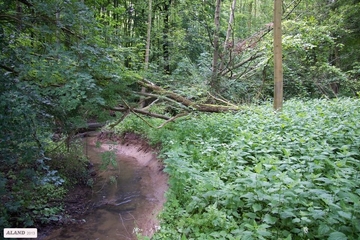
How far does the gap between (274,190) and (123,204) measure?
4282 millimetres

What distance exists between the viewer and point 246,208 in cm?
→ 308

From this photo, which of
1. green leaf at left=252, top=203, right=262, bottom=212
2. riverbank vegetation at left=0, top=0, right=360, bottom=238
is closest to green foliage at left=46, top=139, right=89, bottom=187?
riverbank vegetation at left=0, top=0, right=360, bottom=238

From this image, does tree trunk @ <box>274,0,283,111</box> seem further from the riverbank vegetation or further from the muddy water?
the muddy water

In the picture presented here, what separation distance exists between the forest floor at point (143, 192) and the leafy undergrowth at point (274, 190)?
917 millimetres

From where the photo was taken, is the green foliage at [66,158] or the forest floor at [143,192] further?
the green foliage at [66,158]

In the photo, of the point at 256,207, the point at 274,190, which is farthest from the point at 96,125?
the point at 274,190

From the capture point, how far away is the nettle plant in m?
2.39

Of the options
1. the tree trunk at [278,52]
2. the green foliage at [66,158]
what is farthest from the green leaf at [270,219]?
the green foliage at [66,158]

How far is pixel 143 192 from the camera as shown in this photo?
6.45 m

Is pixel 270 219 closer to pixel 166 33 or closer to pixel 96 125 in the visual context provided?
pixel 96 125

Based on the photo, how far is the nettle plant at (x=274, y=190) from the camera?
7.85 ft

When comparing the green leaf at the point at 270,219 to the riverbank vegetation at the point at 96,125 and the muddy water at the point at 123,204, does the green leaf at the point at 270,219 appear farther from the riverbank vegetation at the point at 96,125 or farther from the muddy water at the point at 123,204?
the muddy water at the point at 123,204

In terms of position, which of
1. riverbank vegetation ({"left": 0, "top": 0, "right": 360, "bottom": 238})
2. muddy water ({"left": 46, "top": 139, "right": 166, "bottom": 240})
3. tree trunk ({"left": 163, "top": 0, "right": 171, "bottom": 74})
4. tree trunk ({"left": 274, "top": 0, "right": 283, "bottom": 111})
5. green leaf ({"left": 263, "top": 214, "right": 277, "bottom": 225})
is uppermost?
tree trunk ({"left": 163, "top": 0, "right": 171, "bottom": 74})

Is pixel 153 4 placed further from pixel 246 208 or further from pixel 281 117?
pixel 246 208
